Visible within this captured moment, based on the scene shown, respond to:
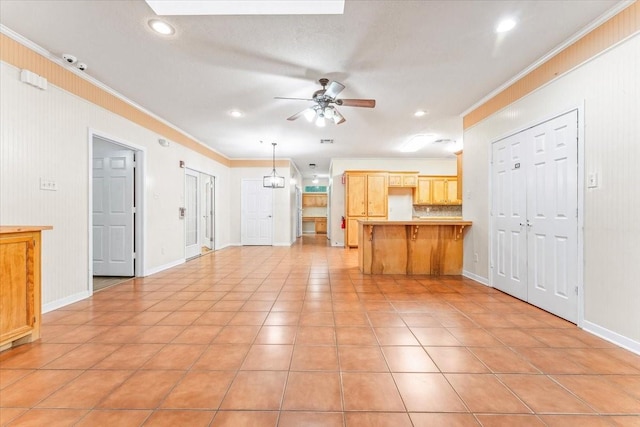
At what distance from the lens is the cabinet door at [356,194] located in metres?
8.30

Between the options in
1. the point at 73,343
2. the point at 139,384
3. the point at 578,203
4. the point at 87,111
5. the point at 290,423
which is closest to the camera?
the point at 290,423

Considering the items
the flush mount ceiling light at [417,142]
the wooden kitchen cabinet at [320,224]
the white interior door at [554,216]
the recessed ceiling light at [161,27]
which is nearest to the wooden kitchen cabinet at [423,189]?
the flush mount ceiling light at [417,142]

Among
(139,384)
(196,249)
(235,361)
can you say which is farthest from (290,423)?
(196,249)

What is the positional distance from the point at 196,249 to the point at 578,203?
7012 mm

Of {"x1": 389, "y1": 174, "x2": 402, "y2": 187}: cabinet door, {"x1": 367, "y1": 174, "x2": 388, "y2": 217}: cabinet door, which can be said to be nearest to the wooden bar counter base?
{"x1": 367, "y1": 174, "x2": 388, "y2": 217}: cabinet door

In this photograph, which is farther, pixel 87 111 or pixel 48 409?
pixel 87 111

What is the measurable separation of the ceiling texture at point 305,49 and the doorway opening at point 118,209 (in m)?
1.01

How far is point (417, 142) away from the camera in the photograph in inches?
265

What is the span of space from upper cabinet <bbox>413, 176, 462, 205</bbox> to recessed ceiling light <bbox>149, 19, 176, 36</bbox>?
7.46 metres

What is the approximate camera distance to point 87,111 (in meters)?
3.53

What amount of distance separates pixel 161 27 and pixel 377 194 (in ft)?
21.9

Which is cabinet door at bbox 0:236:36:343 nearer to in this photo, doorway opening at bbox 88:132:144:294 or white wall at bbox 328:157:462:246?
doorway opening at bbox 88:132:144:294

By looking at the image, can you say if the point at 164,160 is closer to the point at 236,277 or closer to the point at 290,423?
the point at 236,277

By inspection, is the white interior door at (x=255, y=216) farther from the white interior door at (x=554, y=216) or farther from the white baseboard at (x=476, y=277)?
the white interior door at (x=554, y=216)
